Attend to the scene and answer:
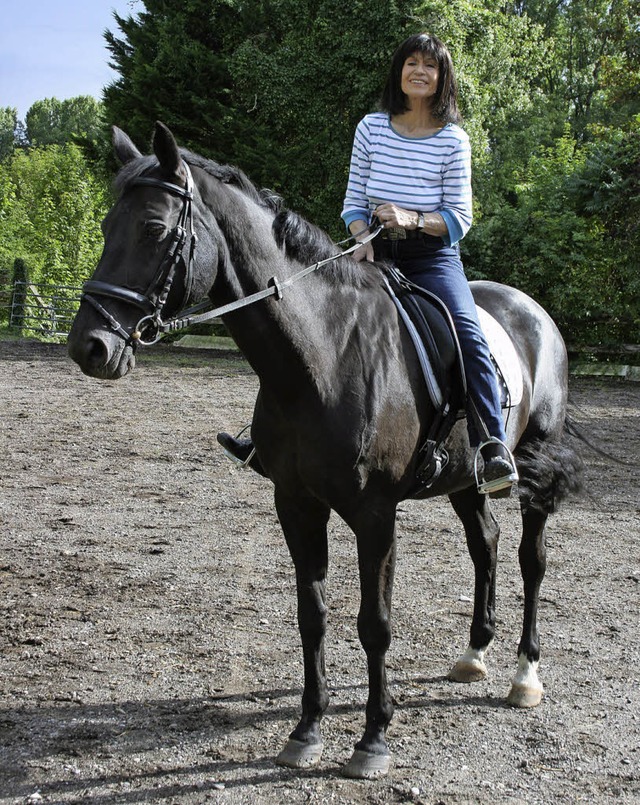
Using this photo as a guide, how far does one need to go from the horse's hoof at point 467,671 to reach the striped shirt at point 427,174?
226 centimetres

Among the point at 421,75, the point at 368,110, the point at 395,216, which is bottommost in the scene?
the point at 395,216

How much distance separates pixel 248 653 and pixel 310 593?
117cm

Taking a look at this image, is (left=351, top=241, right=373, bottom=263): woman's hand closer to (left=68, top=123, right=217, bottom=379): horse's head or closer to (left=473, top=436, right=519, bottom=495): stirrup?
(left=473, top=436, right=519, bottom=495): stirrup

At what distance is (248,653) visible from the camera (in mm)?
4840

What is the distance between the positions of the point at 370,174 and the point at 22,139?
110987 millimetres

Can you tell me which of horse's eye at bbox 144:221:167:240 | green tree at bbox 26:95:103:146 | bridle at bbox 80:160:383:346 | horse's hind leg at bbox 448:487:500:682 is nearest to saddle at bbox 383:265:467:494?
horse's hind leg at bbox 448:487:500:682

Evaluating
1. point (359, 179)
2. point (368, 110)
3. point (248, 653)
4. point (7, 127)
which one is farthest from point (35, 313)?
point (7, 127)

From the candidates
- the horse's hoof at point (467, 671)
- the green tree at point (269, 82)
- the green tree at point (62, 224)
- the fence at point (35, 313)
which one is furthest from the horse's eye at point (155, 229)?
the green tree at point (62, 224)

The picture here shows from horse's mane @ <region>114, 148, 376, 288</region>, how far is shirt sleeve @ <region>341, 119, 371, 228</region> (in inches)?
20.4

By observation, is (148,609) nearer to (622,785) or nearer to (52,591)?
(52,591)

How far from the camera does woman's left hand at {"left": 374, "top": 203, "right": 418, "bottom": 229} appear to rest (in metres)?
3.93

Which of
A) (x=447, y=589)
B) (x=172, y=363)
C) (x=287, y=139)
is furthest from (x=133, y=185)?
(x=287, y=139)

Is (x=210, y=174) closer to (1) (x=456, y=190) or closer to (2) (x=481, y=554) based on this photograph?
(1) (x=456, y=190)

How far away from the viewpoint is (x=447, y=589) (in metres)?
6.03
